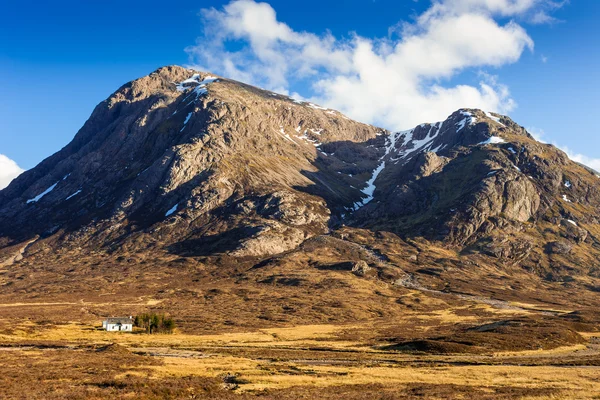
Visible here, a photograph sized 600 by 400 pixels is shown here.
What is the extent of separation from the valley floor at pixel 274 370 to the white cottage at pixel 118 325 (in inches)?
433

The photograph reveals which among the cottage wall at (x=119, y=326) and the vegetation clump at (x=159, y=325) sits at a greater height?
the vegetation clump at (x=159, y=325)

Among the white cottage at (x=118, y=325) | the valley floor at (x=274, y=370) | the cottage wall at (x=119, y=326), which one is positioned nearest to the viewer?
the valley floor at (x=274, y=370)

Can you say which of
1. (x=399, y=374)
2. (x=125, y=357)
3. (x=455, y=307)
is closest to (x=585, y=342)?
(x=399, y=374)

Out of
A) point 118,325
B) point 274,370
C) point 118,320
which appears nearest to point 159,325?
point 118,325

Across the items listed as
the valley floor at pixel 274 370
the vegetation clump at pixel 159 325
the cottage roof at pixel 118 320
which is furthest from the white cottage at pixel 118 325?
the valley floor at pixel 274 370

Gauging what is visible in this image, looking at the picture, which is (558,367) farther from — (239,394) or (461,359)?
(239,394)

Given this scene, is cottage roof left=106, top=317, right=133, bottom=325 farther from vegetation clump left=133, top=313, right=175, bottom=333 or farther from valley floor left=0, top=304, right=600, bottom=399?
valley floor left=0, top=304, right=600, bottom=399

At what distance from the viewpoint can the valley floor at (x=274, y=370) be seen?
50344 mm

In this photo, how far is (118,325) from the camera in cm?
12550

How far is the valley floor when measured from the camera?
50.3 metres

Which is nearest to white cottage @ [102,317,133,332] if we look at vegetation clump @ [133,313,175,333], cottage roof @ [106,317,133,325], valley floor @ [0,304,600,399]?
cottage roof @ [106,317,133,325]

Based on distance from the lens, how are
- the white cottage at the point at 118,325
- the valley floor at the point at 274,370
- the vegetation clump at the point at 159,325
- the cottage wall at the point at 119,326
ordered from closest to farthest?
the valley floor at the point at 274,370 → the vegetation clump at the point at 159,325 → the cottage wall at the point at 119,326 → the white cottage at the point at 118,325

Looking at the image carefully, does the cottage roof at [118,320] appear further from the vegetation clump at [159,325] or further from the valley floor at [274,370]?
the valley floor at [274,370]

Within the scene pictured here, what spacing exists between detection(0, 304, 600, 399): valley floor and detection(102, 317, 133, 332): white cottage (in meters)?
11.0
